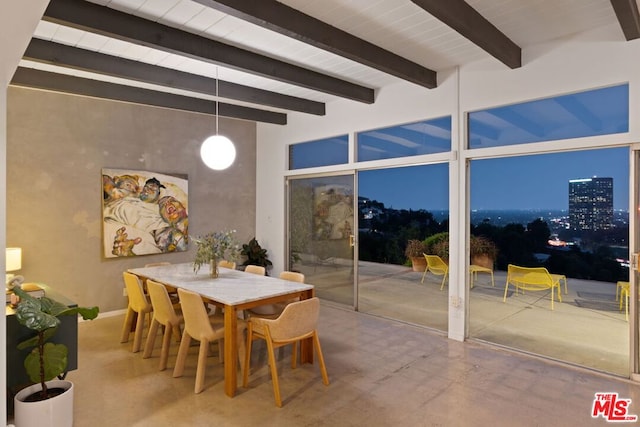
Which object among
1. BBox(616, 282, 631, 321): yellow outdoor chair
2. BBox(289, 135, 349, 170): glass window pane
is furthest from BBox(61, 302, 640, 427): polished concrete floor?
BBox(289, 135, 349, 170): glass window pane

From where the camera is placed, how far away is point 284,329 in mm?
2883

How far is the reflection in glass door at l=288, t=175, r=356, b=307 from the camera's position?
5516mm

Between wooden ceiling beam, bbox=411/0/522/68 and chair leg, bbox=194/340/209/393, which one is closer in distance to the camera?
wooden ceiling beam, bbox=411/0/522/68

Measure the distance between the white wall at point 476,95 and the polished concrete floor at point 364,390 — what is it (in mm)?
885

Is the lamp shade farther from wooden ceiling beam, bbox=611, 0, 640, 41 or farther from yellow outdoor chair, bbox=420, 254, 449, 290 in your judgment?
wooden ceiling beam, bbox=611, 0, 640, 41

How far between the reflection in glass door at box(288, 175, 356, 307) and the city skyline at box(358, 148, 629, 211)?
51 cm

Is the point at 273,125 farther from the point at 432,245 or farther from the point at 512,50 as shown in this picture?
the point at 512,50

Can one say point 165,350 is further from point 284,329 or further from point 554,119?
point 554,119

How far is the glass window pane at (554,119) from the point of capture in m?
3.27

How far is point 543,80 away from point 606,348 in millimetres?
2587

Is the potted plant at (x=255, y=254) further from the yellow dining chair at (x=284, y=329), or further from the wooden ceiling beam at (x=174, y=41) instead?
the yellow dining chair at (x=284, y=329)

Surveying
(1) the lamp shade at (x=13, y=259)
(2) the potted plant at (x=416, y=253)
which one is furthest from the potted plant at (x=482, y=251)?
(1) the lamp shade at (x=13, y=259)

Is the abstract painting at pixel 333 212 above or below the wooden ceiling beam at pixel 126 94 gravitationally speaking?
below

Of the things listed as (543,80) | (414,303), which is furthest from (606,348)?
(543,80)
